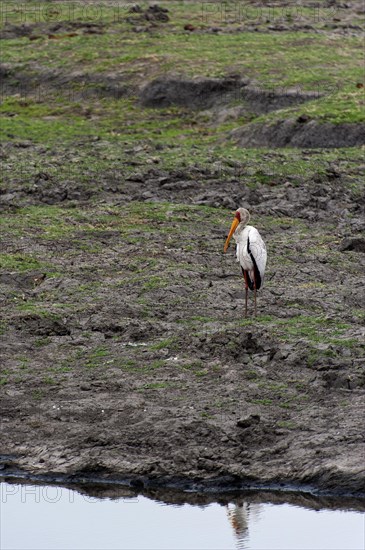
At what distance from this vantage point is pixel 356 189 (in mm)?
20219

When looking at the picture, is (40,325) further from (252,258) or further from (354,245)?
(354,245)

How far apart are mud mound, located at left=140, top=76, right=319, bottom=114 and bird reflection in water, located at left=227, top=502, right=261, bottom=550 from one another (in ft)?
51.0

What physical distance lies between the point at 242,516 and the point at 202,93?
54.5ft

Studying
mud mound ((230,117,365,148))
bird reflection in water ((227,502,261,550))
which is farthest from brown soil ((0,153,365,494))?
mud mound ((230,117,365,148))

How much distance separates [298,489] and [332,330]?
119 inches

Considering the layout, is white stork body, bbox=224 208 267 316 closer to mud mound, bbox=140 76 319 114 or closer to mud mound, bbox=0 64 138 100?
mud mound, bbox=140 76 319 114

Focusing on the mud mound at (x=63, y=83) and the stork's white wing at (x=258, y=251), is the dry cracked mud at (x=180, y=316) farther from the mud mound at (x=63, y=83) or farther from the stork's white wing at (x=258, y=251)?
the mud mound at (x=63, y=83)

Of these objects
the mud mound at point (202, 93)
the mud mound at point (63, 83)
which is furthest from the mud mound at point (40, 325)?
the mud mound at point (63, 83)

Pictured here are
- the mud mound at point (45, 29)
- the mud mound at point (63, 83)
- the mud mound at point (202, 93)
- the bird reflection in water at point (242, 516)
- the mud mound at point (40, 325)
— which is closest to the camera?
the bird reflection in water at point (242, 516)

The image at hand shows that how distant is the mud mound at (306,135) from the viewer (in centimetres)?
2302

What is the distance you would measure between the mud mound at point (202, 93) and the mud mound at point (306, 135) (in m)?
2.50

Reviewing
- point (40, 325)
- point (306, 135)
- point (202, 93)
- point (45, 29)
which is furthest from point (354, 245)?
point (45, 29)

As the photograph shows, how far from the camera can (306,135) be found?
23.1 m

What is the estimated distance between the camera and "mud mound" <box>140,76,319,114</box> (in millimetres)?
25875
